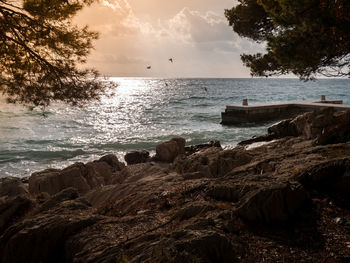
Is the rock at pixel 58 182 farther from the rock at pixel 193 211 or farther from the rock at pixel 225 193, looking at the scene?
the rock at pixel 193 211

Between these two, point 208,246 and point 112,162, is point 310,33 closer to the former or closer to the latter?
point 208,246

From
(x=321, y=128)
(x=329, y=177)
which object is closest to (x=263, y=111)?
→ (x=321, y=128)

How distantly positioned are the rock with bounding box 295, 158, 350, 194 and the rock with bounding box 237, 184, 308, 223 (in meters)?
0.71

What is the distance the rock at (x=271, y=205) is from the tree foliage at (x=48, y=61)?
226 inches

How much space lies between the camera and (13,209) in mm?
5957

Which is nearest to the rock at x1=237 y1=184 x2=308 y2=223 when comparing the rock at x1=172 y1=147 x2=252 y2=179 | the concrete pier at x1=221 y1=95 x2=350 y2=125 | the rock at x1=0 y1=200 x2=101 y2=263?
the rock at x1=0 y1=200 x2=101 y2=263

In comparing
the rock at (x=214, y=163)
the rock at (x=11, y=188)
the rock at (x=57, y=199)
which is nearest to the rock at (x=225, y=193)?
the rock at (x=57, y=199)

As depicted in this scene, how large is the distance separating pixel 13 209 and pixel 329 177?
557 cm

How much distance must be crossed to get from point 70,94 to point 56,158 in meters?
10.7

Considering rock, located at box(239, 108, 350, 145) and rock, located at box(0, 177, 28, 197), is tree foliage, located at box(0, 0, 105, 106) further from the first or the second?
rock, located at box(239, 108, 350, 145)

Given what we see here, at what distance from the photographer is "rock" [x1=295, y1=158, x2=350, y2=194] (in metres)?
4.35

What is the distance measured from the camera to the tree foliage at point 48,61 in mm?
7928

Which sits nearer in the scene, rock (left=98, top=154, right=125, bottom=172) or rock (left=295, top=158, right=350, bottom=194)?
rock (left=295, top=158, right=350, bottom=194)

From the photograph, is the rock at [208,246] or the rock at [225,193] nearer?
the rock at [208,246]
